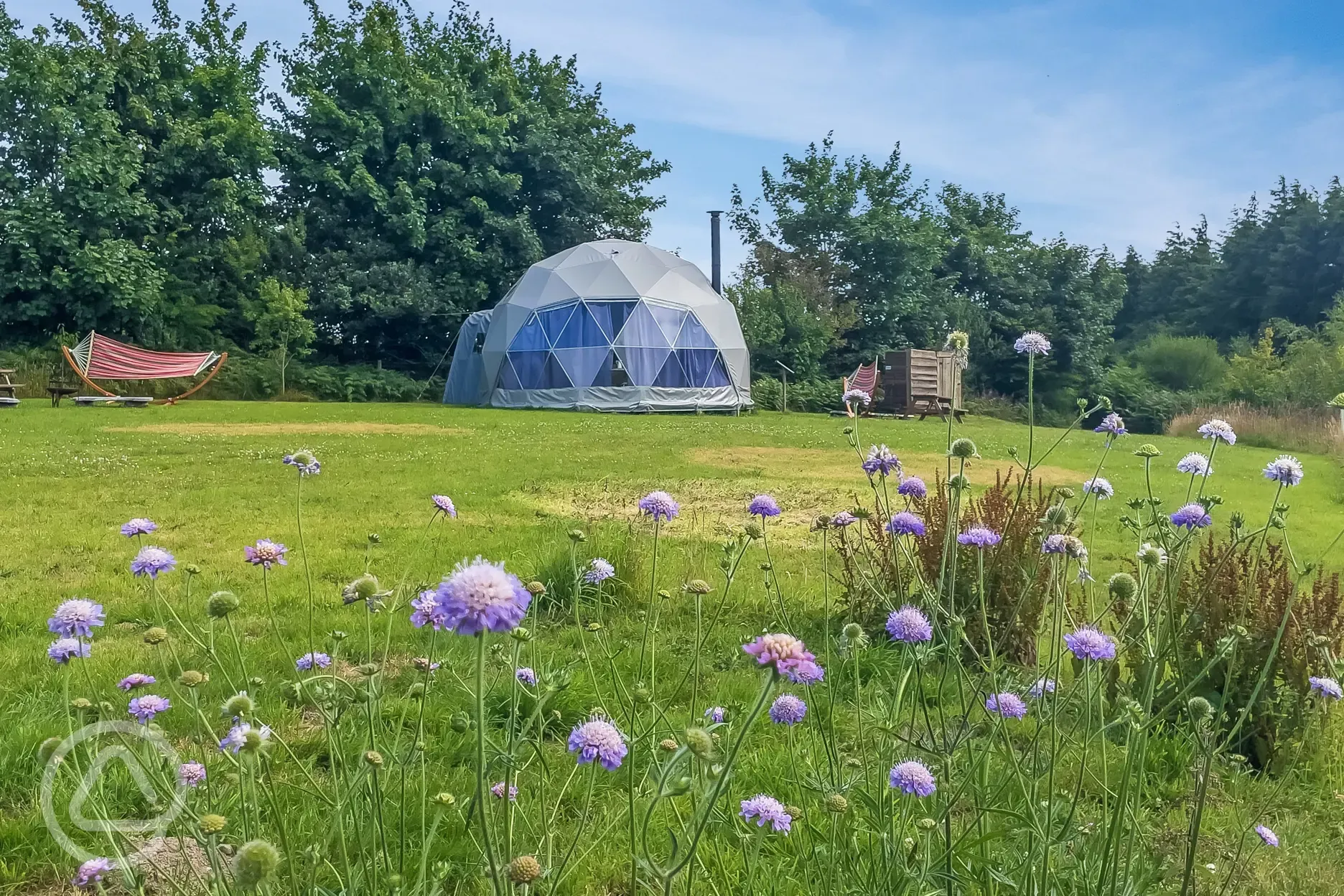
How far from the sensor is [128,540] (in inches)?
202

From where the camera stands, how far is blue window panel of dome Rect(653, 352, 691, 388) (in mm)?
22562

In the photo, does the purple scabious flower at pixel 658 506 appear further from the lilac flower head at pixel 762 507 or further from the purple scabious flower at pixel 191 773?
the purple scabious flower at pixel 191 773

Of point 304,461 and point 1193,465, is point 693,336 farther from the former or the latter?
point 304,461

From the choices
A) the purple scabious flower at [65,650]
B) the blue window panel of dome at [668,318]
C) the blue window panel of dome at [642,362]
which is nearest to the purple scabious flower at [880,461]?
the purple scabious flower at [65,650]

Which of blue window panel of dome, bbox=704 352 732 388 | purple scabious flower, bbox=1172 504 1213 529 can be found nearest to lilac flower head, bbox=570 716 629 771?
purple scabious flower, bbox=1172 504 1213 529

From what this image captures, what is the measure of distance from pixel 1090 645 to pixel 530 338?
71.3ft

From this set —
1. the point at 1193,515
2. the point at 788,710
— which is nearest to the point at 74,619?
the point at 788,710

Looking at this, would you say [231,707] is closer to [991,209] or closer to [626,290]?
[626,290]

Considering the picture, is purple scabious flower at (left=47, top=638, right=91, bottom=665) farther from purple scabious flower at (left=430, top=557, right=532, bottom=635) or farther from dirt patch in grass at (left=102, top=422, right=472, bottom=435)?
dirt patch in grass at (left=102, top=422, right=472, bottom=435)

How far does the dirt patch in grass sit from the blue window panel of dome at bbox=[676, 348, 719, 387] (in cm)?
909

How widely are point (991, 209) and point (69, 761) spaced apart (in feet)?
129

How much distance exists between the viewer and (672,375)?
2272 cm

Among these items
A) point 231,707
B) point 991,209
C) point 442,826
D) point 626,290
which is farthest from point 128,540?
point 991,209

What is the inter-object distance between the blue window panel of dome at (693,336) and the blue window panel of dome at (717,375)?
0.38 meters
